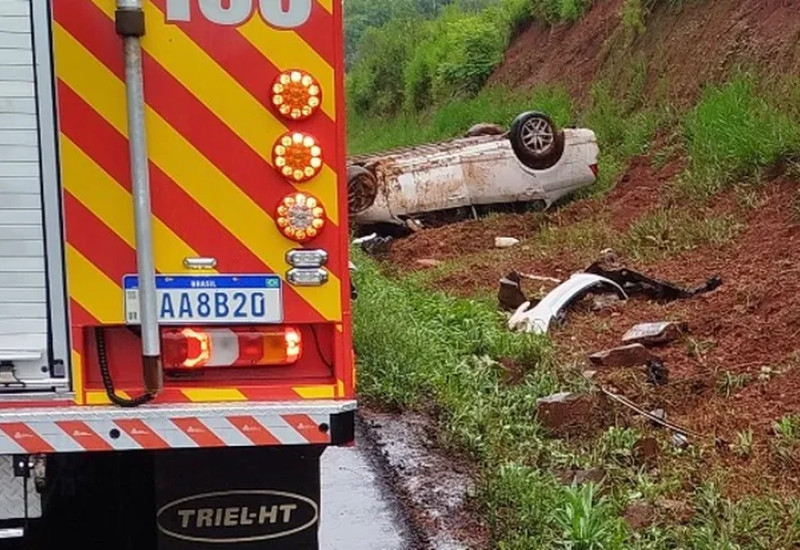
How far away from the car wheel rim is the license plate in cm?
934

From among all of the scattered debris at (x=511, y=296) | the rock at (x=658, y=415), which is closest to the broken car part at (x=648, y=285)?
A: the scattered debris at (x=511, y=296)

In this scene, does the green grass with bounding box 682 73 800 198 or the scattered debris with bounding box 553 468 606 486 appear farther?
the green grass with bounding box 682 73 800 198

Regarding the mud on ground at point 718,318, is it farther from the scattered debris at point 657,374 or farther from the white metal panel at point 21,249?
the white metal panel at point 21,249

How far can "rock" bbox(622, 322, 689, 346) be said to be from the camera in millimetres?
6754

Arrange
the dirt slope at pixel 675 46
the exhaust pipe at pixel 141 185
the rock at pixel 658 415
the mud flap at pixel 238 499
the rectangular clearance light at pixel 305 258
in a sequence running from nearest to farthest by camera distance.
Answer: the exhaust pipe at pixel 141 185
the rectangular clearance light at pixel 305 258
the mud flap at pixel 238 499
the rock at pixel 658 415
the dirt slope at pixel 675 46

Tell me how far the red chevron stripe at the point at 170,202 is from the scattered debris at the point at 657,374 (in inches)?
128

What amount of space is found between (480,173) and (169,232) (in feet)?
31.0

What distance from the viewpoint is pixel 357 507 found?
497 cm

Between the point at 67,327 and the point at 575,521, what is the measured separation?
1986mm

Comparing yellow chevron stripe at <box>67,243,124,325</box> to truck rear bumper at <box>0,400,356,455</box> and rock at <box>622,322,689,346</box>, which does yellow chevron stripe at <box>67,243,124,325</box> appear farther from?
rock at <box>622,322,689,346</box>

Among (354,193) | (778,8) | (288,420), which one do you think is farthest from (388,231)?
(288,420)

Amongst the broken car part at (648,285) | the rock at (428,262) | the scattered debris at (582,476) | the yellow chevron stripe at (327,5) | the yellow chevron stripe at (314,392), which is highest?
the yellow chevron stripe at (327,5)

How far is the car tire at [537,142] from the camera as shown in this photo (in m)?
12.3

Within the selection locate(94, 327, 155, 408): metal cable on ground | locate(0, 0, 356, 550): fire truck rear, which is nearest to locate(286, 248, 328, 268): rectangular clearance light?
locate(0, 0, 356, 550): fire truck rear
